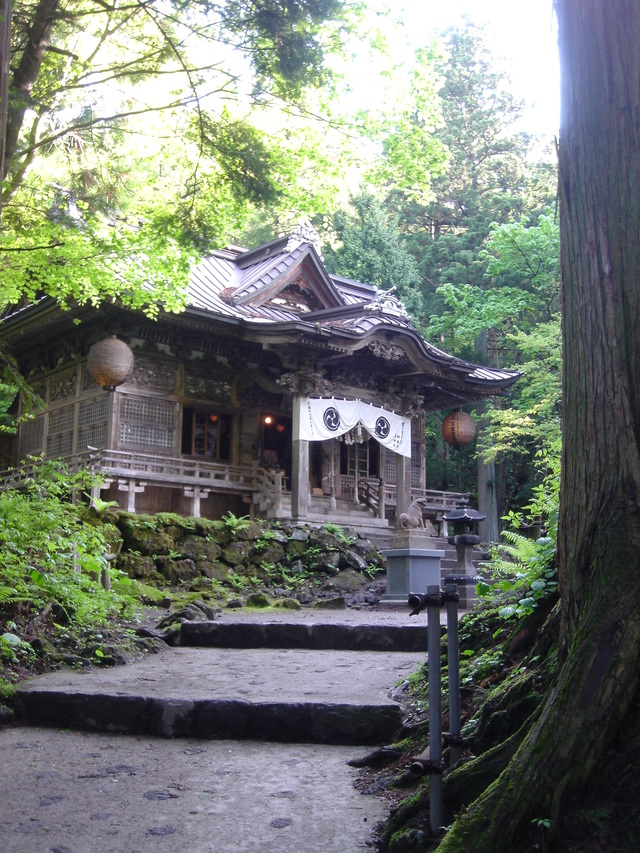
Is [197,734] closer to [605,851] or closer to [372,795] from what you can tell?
[372,795]

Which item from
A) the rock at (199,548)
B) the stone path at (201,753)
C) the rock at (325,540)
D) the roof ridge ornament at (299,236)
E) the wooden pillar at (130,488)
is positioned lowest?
the stone path at (201,753)

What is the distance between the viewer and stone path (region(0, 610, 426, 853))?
12.0ft

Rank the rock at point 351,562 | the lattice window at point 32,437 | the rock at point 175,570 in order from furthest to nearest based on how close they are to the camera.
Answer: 1. the lattice window at point 32,437
2. the rock at point 351,562
3. the rock at point 175,570

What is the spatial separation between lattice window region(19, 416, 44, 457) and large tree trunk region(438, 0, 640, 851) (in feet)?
61.9

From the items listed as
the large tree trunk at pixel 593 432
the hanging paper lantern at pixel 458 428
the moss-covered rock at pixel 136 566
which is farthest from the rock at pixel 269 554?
the large tree trunk at pixel 593 432

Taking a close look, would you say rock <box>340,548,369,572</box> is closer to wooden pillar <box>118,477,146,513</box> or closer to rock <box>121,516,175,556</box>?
rock <box>121,516,175,556</box>

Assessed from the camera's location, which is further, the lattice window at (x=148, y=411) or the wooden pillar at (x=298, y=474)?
the lattice window at (x=148, y=411)

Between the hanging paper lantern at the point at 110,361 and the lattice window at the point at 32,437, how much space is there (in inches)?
176

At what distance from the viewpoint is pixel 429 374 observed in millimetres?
20859

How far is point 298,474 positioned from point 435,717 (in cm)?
1481

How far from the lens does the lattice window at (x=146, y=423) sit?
18.1 m

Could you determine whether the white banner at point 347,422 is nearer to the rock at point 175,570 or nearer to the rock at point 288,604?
the rock at point 175,570

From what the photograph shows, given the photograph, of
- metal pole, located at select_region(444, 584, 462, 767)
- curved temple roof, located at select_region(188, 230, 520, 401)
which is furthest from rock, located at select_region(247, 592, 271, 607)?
metal pole, located at select_region(444, 584, 462, 767)

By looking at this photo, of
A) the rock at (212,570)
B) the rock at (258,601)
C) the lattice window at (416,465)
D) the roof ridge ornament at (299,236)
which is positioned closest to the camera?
the rock at (258,601)
